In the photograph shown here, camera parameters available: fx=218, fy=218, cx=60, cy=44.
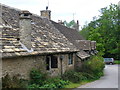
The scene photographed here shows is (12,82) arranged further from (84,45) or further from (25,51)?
(84,45)

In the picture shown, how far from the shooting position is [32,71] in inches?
594

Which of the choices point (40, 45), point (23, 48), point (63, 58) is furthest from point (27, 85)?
point (63, 58)

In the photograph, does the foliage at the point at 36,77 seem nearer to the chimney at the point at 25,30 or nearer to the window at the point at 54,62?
the chimney at the point at 25,30

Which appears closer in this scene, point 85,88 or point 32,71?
point 32,71

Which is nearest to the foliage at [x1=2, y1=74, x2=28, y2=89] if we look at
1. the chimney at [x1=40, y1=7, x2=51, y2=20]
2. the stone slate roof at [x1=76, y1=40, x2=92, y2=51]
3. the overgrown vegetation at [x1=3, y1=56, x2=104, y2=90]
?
the overgrown vegetation at [x1=3, y1=56, x2=104, y2=90]

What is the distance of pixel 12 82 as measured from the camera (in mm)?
12398

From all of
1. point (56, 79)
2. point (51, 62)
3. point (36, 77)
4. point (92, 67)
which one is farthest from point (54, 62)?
point (92, 67)

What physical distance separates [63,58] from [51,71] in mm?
2529

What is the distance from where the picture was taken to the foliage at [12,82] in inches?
470

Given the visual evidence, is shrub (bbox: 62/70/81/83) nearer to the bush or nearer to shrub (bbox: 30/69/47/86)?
the bush

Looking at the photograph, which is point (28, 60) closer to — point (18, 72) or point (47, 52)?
point (18, 72)

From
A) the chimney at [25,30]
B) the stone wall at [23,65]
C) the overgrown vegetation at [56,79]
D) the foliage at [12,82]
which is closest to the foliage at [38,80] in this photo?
the overgrown vegetation at [56,79]

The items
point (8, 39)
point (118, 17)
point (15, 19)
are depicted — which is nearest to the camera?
point (8, 39)

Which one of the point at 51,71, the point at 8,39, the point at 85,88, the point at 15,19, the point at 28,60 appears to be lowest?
the point at 85,88
